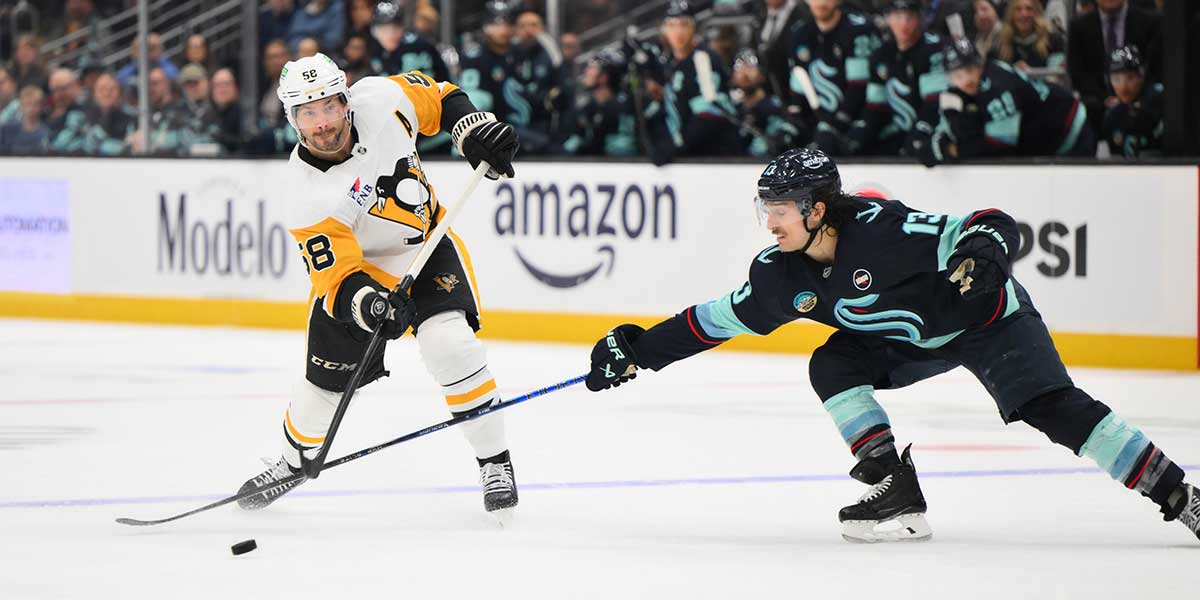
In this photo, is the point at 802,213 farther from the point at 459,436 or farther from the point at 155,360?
the point at 155,360

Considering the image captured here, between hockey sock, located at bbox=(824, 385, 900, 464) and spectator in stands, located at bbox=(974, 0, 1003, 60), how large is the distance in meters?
4.19

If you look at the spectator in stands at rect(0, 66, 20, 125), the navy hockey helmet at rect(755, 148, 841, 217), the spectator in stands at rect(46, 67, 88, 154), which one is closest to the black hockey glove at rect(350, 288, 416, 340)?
the navy hockey helmet at rect(755, 148, 841, 217)

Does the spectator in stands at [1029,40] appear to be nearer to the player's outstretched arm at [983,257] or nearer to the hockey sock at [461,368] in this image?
the hockey sock at [461,368]

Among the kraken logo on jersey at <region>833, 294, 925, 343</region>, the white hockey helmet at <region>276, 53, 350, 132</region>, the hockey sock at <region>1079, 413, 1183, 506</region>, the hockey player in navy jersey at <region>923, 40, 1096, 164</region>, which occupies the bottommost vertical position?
the hockey sock at <region>1079, 413, 1183, 506</region>

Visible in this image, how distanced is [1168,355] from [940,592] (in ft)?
14.4

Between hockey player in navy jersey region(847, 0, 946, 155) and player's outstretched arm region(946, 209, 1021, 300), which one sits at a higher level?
hockey player in navy jersey region(847, 0, 946, 155)

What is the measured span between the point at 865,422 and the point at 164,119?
6990mm

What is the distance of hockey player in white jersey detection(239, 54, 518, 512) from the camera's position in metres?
4.39

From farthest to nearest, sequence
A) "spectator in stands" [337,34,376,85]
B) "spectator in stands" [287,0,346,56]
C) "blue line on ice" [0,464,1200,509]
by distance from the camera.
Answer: "spectator in stands" [287,0,346,56] < "spectator in stands" [337,34,376,85] < "blue line on ice" [0,464,1200,509]

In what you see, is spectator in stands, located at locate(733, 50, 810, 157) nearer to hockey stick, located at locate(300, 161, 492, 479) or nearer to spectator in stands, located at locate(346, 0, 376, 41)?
spectator in stands, located at locate(346, 0, 376, 41)

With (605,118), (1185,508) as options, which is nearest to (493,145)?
(1185,508)


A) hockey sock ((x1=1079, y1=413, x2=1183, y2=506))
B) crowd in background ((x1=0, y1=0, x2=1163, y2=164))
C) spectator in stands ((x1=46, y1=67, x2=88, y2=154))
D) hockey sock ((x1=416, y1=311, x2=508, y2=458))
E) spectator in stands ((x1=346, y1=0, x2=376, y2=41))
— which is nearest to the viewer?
hockey sock ((x1=1079, y1=413, x2=1183, y2=506))

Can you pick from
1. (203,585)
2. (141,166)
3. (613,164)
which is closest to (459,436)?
(203,585)

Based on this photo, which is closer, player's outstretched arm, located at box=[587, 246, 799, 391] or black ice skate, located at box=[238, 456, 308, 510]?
player's outstretched arm, located at box=[587, 246, 799, 391]
